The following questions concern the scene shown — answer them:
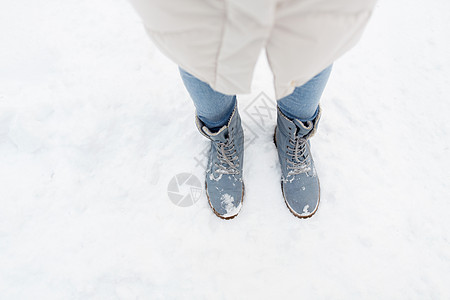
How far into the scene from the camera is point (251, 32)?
0.31 metres

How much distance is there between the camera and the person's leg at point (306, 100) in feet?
2.03

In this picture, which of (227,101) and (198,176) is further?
(198,176)

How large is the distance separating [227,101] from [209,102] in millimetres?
65

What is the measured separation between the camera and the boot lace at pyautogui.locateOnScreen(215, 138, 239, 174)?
34.4 inches

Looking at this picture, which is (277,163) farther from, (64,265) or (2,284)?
(2,284)

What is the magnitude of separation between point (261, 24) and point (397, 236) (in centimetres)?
92

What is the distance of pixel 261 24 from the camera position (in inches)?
11.9

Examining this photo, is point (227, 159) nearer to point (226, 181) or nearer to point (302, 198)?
point (226, 181)

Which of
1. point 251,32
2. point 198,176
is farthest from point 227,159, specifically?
point 251,32

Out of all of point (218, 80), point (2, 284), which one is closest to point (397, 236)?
point (218, 80)

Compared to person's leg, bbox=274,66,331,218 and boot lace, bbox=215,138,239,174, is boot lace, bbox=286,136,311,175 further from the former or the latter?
boot lace, bbox=215,138,239,174

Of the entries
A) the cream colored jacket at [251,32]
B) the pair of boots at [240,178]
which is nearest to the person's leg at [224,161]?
the pair of boots at [240,178]

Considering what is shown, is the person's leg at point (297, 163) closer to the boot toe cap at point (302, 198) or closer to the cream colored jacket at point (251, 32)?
the boot toe cap at point (302, 198)

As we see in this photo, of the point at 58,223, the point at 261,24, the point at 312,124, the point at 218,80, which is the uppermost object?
the point at 261,24
